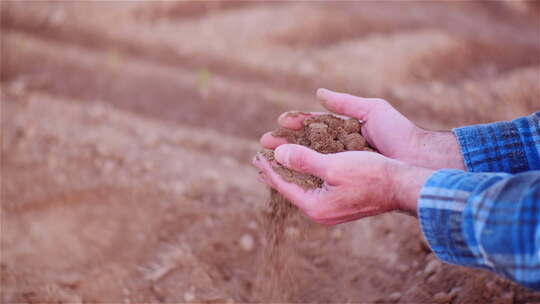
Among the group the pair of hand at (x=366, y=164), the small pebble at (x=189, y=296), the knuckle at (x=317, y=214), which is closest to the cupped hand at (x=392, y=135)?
the pair of hand at (x=366, y=164)

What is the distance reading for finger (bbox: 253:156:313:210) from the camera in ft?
5.03

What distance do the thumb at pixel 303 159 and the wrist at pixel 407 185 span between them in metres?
0.23

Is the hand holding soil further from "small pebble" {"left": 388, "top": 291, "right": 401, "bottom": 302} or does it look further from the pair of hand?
"small pebble" {"left": 388, "top": 291, "right": 401, "bottom": 302}

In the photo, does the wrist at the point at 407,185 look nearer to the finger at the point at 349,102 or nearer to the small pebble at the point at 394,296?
the finger at the point at 349,102

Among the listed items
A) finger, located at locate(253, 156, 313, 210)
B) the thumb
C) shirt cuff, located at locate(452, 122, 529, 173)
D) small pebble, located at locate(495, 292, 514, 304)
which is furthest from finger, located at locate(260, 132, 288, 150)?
small pebble, located at locate(495, 292, 514, 304)

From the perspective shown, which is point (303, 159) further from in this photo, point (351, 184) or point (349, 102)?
point (349, 102)

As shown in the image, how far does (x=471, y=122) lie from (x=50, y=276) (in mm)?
2821

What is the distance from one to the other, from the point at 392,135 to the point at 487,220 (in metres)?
0.69

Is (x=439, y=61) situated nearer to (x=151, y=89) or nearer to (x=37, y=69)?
(x=151, y=89)

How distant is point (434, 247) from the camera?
4.15ft

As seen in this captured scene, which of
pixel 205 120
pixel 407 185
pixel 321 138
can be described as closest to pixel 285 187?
pixel 321 138

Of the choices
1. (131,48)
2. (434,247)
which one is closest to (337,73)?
(131,48)

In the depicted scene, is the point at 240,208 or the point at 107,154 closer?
the point at 240,208

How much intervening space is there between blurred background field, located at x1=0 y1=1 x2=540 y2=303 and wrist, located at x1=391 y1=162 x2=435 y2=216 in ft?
2.15
